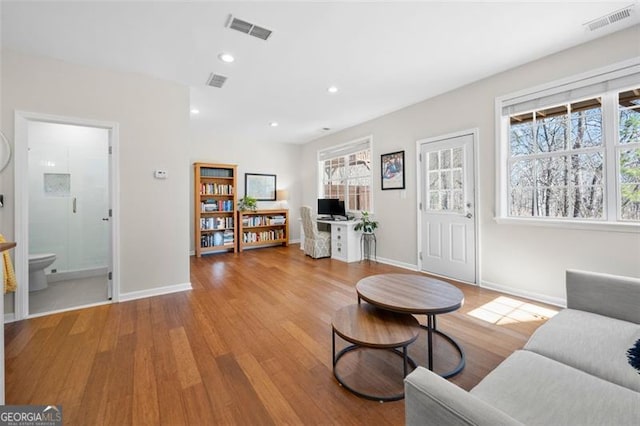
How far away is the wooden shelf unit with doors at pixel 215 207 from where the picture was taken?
5594 millimetres

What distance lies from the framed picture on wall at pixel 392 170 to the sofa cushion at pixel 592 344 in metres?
3.06

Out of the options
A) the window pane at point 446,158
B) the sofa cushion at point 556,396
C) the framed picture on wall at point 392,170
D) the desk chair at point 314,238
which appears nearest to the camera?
the sofa cushion at point 556,396

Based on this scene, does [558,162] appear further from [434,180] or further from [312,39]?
[312,39]

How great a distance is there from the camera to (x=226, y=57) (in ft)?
9.14

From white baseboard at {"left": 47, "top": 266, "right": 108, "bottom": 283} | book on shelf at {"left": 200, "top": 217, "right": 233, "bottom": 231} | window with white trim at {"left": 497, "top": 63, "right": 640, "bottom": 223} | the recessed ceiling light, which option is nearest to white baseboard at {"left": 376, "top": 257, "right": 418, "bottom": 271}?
window with white trim at {"left": 497, "top": 63, "right": 640, "bottom": 223}

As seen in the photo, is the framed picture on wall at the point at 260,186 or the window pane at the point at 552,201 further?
the framed picture on wall at the point at 260,186

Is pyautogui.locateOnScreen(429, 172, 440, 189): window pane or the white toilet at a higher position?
pyautogui.locateOnScreen(429, 172, 440, 189): window pane

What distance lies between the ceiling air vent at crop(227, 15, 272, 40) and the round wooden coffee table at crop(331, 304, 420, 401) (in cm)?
244

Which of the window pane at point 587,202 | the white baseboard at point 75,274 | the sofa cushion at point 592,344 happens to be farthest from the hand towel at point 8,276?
the window pane at point 587,202

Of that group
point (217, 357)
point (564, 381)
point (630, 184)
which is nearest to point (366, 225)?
point (630, 184)

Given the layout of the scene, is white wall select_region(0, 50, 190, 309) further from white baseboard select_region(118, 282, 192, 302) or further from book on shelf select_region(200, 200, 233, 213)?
book on shelf select_region(200, 200, 233, 213)

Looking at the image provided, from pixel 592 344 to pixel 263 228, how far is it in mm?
5961

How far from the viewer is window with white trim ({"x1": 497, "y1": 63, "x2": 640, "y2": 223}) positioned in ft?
8.00

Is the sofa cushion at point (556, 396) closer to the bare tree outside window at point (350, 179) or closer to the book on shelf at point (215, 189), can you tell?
the bare tree outside window at point (350, 179)
